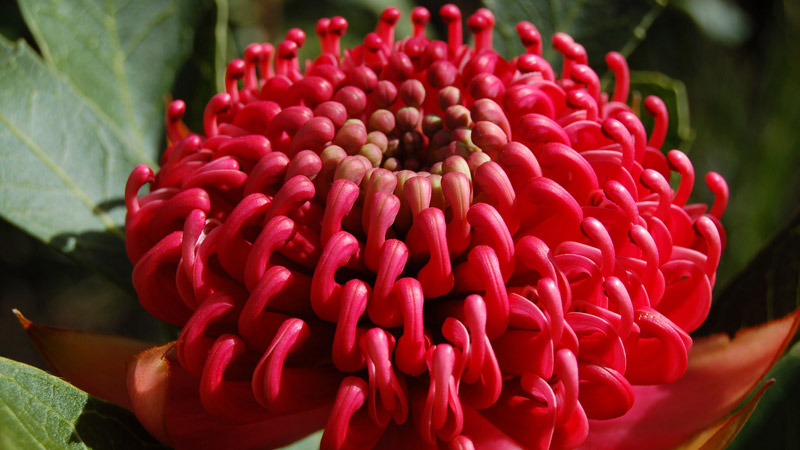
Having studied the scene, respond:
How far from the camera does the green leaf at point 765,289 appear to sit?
224 cm

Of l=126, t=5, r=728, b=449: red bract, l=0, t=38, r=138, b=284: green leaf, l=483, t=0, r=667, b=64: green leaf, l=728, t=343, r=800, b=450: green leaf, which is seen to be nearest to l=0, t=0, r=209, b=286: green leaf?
l=0, t=38, r=138, b=284: green leaf

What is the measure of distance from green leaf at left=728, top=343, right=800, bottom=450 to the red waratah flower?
0.20 ft

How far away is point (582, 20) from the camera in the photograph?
2.82 meters

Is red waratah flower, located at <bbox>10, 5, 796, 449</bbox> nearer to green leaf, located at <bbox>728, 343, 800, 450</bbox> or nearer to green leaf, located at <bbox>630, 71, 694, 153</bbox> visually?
green leaf, located at <bbox>728, 343, 800, 450</bbox>

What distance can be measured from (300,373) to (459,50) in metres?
1.06

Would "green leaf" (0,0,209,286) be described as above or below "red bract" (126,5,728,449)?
below

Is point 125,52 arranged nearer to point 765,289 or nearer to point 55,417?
point 55,417

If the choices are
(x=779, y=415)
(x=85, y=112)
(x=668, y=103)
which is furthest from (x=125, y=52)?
(x=779, y=415)

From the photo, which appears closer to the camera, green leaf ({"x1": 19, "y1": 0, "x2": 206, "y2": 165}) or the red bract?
Answer: the red bract

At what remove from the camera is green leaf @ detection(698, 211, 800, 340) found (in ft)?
7.34

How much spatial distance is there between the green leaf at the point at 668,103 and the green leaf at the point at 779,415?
33.6 inches

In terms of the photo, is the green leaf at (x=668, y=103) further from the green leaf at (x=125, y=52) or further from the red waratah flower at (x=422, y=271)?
the green leaf at (x=125, y=52)

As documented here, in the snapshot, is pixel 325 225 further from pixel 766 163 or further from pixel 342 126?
pixel 766 163

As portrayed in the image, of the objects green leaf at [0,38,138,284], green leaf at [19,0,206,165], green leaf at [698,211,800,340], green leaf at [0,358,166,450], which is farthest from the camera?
green leaf at [19,0,206,165]
